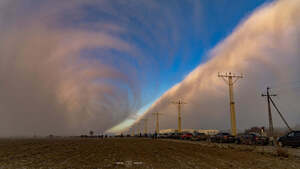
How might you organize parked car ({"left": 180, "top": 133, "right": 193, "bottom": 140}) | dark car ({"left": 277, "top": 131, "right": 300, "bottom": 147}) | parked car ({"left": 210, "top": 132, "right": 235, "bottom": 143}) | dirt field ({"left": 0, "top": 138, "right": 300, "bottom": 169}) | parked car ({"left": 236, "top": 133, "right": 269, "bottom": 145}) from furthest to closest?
parked car ({"left": 180, "top": 133, "right": 193, "bottom": 140})
parked car ({"left": 210, "top": 132, "right": 235, "bottom": 143})
parked car ({"left": 236, "top": 133, "right": 269, "bottom": 145})
dark car ({"left": 277, "top": 131, "right": 300, "bottom": 147})
dirt field ({"left": 0, "top": 138, "right": 300, "bottom": 169})

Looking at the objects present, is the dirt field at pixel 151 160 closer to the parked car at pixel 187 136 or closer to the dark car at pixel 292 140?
the dark car at pixel 292 140

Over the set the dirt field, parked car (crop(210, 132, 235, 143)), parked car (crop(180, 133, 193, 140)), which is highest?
the dirt field

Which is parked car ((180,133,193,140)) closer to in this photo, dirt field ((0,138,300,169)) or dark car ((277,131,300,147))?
dark car ((277,131,300,147))

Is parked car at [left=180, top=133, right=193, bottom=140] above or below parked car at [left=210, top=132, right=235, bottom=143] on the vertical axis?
below

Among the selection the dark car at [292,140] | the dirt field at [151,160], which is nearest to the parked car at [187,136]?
the dark car at [292,140]

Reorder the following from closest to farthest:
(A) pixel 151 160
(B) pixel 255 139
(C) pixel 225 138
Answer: (A) pixel 151 160
(B) pixel 255 139
(C) pixel 225 138

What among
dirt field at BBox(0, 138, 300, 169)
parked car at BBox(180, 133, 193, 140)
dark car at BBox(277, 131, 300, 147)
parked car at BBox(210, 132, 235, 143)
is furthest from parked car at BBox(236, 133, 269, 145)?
parked car at BBox(180, 133, 193, 140)

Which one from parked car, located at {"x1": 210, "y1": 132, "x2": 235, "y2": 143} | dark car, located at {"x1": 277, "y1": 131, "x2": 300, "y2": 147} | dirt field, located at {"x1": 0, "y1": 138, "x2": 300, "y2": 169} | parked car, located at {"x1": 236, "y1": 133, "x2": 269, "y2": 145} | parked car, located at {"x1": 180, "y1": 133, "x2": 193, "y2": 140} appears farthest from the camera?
parked car, located at {"x1": 180, "y1": 133, "x2": 193, "y2": 140}

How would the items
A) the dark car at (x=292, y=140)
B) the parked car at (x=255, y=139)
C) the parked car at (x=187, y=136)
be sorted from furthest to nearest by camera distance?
the parked car at (x=187, y=136) < the parked car at (x=255, y=139) < the dark car at (x=292, y=140)

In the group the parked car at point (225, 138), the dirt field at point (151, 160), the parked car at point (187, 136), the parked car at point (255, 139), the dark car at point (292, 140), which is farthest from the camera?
the parked car at point (187, 136)

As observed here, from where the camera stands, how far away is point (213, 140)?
44.3 m

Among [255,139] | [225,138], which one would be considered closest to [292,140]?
[255,139]

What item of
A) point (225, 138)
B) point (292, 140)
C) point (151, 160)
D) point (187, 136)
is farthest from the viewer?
point (187, 136)

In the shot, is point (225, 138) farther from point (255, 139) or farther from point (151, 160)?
point (151, 160)
